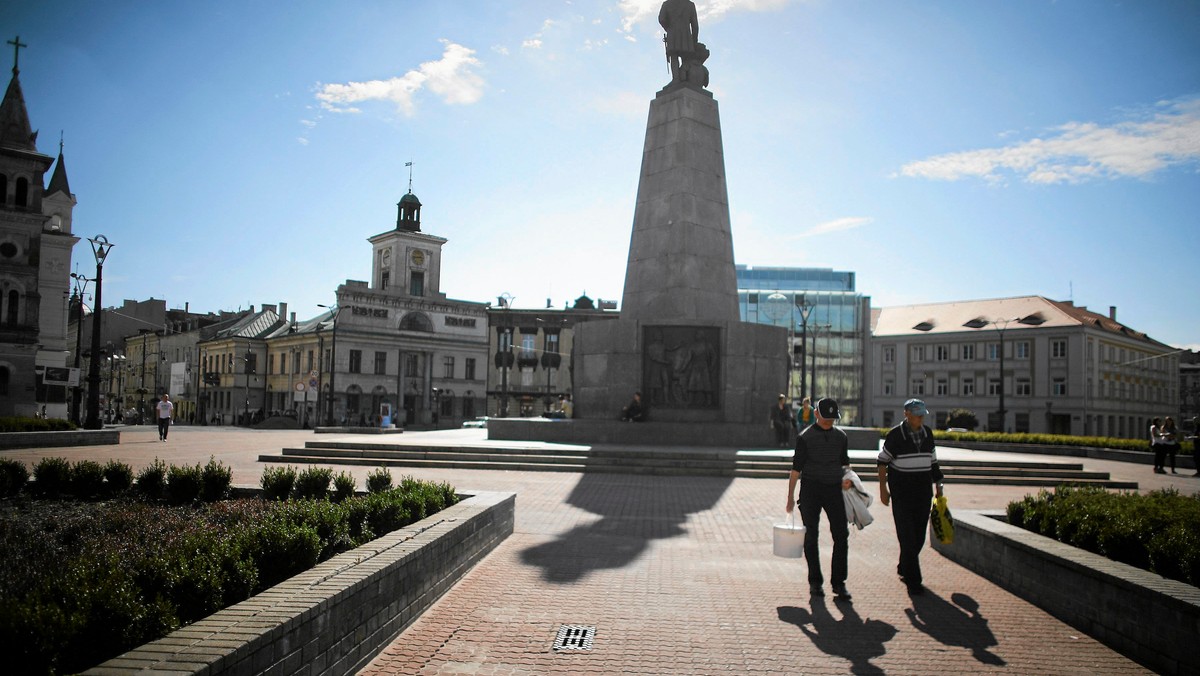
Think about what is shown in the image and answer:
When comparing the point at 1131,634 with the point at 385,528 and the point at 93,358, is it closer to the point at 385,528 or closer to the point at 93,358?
the point at 385,528

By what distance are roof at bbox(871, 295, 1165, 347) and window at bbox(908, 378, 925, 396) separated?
381 cm

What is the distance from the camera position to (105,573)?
14.9ft

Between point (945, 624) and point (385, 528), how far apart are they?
15.5 ft

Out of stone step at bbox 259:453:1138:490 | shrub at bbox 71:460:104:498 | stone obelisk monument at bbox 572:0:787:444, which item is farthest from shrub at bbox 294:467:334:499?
stone obelisk monument at bbox 572:0:787:444

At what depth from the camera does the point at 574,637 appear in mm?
6199

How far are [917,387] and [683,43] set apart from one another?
54899 millimetres

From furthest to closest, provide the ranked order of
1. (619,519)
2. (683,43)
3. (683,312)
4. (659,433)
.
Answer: (683,43)
(683,312)
(659,433)
(619,519)

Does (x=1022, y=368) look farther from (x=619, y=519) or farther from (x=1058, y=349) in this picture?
(x=619, y=519)

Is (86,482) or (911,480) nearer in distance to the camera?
(911,480)

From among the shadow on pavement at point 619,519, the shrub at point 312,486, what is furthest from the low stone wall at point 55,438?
the shrub at point 312,486

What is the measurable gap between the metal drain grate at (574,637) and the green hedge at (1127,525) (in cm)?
417

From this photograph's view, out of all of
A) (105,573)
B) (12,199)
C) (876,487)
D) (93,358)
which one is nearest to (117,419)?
(12,199)

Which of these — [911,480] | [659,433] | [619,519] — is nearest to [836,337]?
[659,433]

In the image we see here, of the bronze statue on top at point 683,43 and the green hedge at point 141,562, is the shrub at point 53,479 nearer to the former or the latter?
the green hedge at point 141,562
